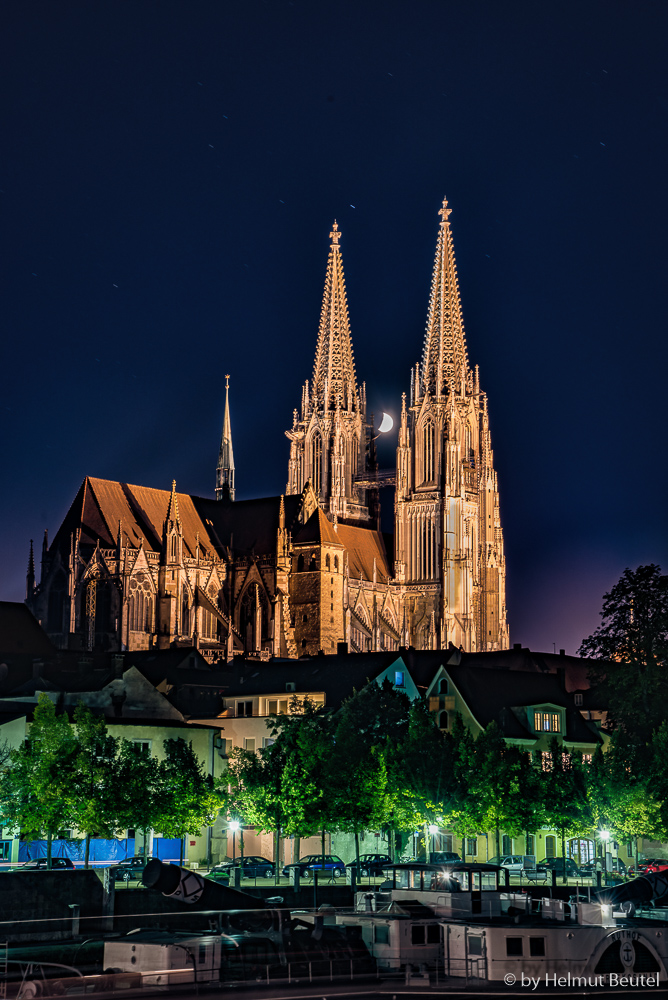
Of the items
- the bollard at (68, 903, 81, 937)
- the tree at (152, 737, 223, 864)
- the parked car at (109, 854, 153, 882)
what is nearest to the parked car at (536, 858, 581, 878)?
the tree at (152, 737, 223, 864)

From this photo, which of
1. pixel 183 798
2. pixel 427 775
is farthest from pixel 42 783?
pixel 427 775

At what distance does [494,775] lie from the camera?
237ft

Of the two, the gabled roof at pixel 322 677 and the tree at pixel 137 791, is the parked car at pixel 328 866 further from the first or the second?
the gabled roof at pixel 322 677

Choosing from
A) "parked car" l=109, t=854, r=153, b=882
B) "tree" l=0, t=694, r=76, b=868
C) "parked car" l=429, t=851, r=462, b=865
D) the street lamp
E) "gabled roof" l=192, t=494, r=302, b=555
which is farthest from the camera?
"gabled roof" l=192, t=494, r=302, b=555

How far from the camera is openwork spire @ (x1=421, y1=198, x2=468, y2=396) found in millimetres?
183500

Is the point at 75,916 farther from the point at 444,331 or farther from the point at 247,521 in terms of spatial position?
the point at 444,331

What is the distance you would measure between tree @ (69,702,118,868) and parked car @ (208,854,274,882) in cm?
482

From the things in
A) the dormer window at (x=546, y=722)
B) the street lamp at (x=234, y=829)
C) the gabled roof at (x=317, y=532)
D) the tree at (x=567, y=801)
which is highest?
the gabled roof at (x=317, y=532)

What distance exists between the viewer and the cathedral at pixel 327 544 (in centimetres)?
14975

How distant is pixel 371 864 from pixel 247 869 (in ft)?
18.9

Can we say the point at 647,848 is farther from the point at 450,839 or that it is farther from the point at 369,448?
the point at 369,448

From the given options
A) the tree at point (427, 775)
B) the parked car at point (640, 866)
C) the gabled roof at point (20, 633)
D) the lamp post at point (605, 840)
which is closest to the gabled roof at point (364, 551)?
the gabled roof at point (20, 633)

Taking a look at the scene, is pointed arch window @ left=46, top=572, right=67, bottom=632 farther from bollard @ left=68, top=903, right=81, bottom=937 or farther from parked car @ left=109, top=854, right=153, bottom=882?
bollard @ left=68, top=903, right=81, bottom=937

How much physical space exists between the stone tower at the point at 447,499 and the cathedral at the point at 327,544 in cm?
16
